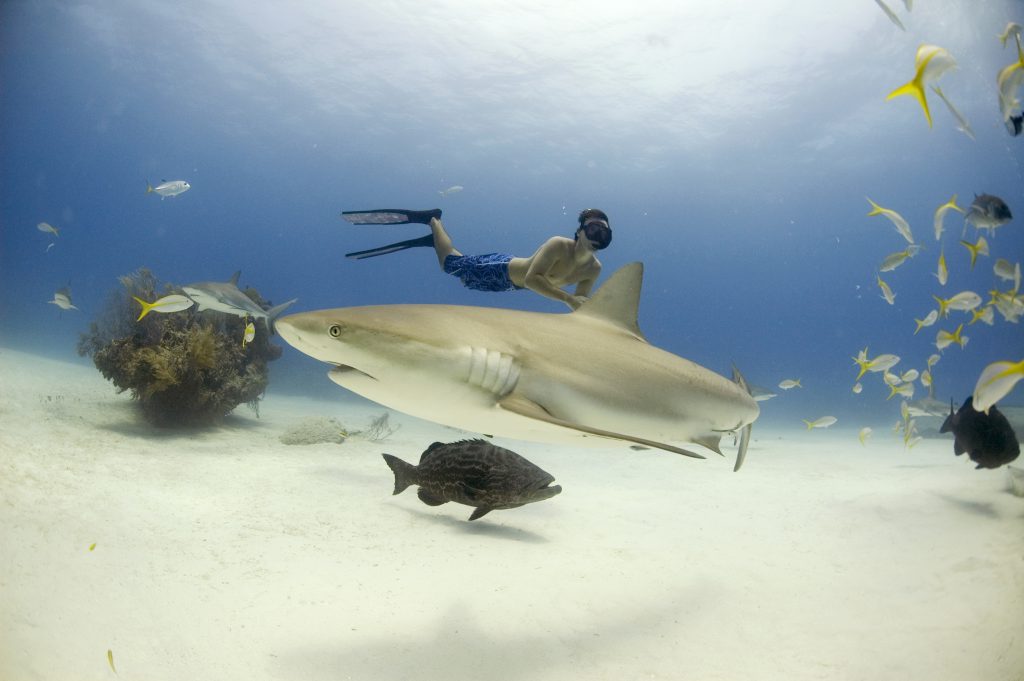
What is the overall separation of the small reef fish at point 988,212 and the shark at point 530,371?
15.5 feet

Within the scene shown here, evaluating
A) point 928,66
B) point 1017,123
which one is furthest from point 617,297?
point 1017,123

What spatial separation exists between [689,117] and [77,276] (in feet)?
417

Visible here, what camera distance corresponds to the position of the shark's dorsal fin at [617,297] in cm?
330

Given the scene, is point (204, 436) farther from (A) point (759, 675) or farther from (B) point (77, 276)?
(B) point (77, 276)

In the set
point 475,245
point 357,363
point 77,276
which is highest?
point 475,245

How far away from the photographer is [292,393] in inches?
821

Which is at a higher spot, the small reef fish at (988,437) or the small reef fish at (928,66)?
the small reef fish at (928,66)

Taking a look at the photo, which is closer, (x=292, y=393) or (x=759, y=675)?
(x=759, y=675)

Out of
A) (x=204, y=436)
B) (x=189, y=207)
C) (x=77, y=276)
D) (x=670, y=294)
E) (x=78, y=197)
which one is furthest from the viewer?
(x=670, y=294)

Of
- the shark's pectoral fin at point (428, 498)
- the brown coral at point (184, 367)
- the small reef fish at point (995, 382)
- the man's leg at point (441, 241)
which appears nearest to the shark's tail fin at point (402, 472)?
the shark's pectoral fin at point (428, 498)

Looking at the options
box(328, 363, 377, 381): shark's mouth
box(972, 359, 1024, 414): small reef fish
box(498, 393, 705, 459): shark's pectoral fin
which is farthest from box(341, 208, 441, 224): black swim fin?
box(972, 359, 1024, 414): small reef fish

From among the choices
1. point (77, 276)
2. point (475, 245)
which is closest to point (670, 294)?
point (475, 245)

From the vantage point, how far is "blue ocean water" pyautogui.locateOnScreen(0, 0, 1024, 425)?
22.8m

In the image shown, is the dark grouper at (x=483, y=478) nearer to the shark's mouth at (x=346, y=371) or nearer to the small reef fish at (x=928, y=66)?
the shark's mouth at (x=346, y=371)
